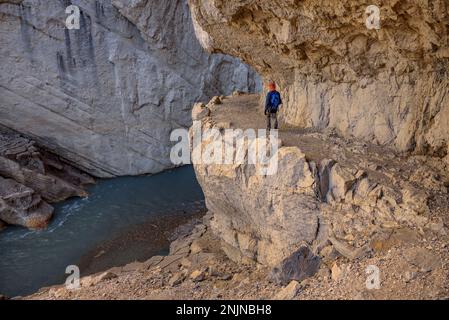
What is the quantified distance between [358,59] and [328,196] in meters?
2.59

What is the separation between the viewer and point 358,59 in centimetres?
709

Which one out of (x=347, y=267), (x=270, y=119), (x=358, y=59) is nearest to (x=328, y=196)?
(x=347, y=267)

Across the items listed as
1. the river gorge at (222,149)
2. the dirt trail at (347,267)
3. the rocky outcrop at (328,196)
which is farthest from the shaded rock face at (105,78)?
the rocky outcrop at (328,196)

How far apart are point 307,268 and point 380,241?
1.07 metres

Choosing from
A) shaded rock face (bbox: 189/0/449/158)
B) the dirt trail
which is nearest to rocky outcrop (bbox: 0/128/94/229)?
the dirt trail

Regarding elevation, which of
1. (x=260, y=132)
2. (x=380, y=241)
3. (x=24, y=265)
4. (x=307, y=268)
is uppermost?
(x=260, y=132)

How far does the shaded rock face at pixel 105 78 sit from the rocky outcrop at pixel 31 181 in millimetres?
677

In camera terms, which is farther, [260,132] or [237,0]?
[260,132]

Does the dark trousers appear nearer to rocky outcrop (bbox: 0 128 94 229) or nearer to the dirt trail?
the dirt trail

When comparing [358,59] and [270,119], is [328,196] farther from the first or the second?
[358,59]

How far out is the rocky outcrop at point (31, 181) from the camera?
1250 cm
